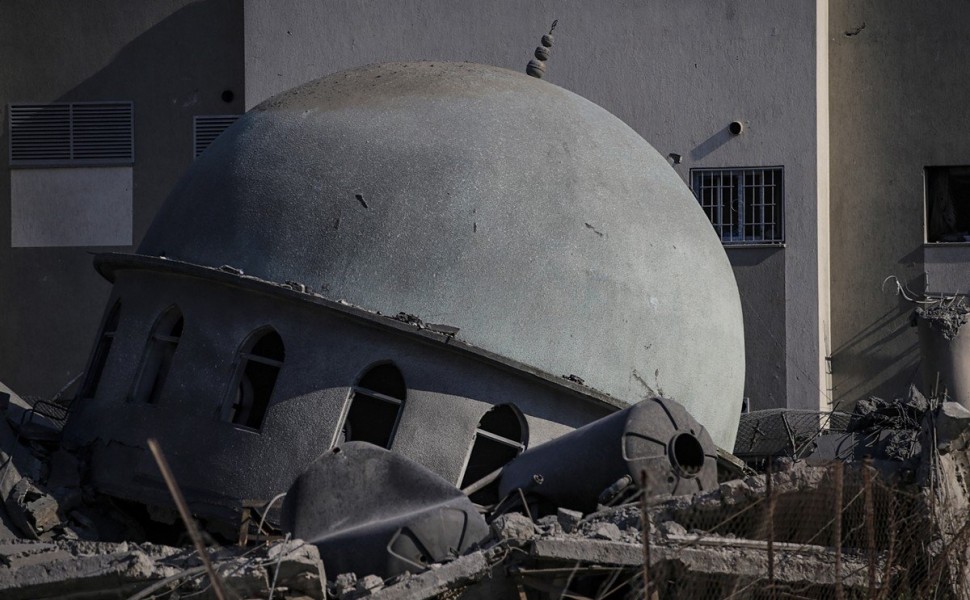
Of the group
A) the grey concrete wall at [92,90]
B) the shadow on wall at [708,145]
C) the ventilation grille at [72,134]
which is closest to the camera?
the shadow on wall at [708,145]

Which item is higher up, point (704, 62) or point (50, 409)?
point (704, 62)

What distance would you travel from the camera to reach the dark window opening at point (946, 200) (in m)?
22.4

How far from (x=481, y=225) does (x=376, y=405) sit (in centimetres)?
179

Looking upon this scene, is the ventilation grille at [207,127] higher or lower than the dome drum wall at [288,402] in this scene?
higher

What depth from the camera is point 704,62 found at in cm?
2195

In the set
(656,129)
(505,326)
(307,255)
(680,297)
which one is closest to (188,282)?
(307,255)

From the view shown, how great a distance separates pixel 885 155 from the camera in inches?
886

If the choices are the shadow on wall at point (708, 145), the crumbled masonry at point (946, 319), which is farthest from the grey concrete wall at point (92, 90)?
the crumbled masonry at point (946, 319)

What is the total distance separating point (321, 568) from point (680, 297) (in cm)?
558

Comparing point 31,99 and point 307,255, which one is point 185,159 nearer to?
point 31,99

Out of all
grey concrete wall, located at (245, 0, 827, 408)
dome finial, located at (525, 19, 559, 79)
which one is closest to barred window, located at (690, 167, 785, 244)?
grey concrete wall, located at (245, 0, 827, 408)

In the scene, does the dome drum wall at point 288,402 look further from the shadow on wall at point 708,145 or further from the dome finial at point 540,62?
the shadow on wall at point 708,145

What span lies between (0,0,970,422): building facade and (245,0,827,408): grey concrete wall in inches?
1.1

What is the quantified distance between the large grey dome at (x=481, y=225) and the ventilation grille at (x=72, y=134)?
9.53 meters
